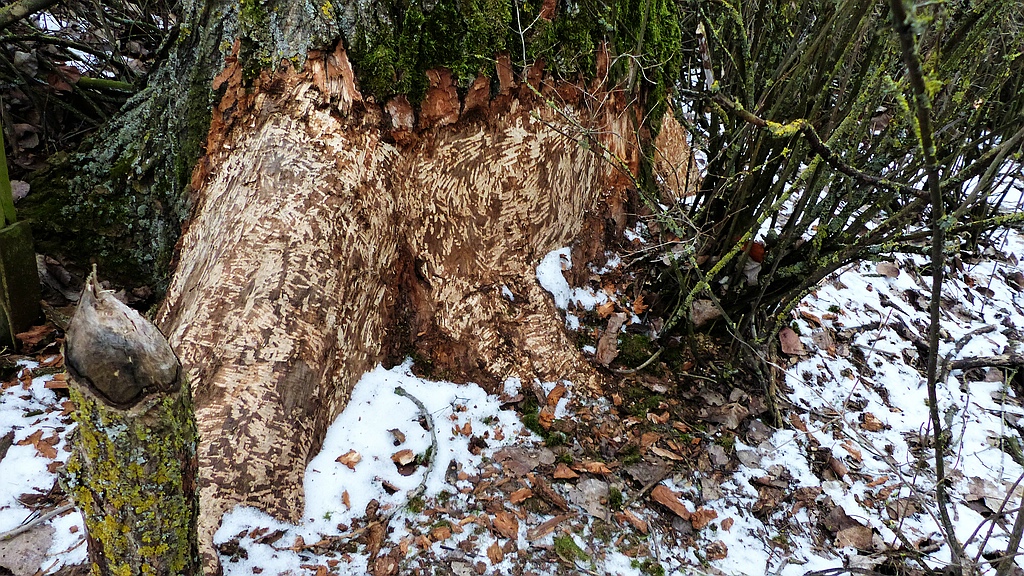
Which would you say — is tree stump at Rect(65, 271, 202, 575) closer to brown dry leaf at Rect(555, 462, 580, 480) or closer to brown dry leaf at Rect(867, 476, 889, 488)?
brown dry leaf at Rect(555, 462, 580, 480)

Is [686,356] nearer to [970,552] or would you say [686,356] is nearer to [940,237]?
[970,552]

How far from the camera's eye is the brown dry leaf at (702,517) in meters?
2.29

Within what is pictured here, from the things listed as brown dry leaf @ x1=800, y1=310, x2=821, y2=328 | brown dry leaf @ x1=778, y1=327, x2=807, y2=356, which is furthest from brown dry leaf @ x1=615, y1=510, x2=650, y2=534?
brown dry leaf @ x1=800, y1=310, x2=821, y2=328

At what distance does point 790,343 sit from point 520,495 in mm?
1783

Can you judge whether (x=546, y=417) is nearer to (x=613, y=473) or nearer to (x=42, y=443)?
(x=613, y=473)

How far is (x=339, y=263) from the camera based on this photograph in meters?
2.16

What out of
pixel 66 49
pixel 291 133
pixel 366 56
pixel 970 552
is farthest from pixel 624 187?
pixel 66 49

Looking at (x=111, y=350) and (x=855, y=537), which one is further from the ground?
(x=855, y=537)

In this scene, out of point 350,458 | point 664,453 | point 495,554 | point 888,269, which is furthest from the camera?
point 888,269

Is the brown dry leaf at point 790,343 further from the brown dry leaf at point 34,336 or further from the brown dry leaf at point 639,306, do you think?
the brown dry leaf at point 34,336

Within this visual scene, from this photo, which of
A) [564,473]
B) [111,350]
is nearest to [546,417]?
[564,473]

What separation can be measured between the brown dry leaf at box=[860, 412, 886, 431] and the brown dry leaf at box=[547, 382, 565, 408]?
1.54 meters

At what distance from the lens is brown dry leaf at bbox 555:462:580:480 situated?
233 cm

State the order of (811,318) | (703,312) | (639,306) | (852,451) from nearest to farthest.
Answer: (852,451) < (703,312) < (639,306) < (811,318)
